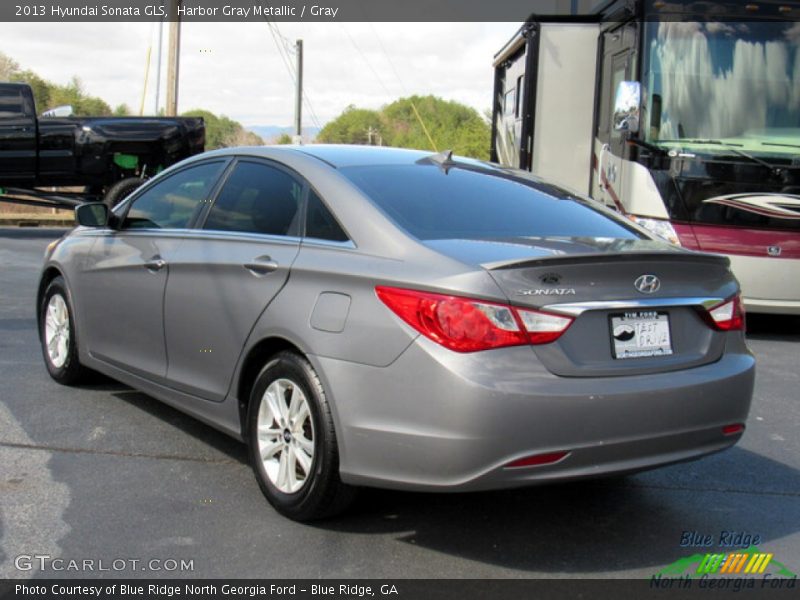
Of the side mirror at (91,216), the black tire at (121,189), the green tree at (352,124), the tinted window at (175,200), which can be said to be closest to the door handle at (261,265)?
the tinted window at (175,200)

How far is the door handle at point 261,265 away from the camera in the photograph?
436 cm

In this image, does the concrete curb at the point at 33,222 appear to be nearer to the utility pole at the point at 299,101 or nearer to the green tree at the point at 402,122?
the utility pole at the point at 299,101

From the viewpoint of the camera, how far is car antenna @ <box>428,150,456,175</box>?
15.9ft

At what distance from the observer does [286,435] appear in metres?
4.18

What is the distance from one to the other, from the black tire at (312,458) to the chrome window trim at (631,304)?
3.35 ft

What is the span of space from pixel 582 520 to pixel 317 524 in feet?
3.96

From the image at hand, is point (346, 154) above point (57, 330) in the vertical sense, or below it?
above

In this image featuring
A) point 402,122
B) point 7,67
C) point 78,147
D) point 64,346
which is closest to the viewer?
point 64,346

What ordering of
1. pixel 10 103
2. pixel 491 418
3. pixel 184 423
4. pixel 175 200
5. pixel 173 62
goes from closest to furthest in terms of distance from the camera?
pixel 491 418, pixel 175 200, pixel 184 423, pixel 10 103, pixel 173 62

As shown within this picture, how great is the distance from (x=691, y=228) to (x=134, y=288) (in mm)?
5693

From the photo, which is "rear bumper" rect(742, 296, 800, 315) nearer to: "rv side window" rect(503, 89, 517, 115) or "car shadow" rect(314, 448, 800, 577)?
"car shadow" rect(314, 448, 800, 577)

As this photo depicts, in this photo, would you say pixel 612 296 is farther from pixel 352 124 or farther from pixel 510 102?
pixel 352 124

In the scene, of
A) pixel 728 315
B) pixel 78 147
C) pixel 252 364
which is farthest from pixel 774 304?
pixel 78 147

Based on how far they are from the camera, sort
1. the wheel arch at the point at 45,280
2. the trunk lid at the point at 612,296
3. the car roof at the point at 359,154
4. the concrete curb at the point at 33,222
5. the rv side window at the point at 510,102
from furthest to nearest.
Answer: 1. the concrete curb at the point at 33,222
2. the rv side window at the point at 510,102
3. the wheel arch at the point at 45,280
4. the car roof at the point at 359,154
5. the trunk lid at the point at 612,296
